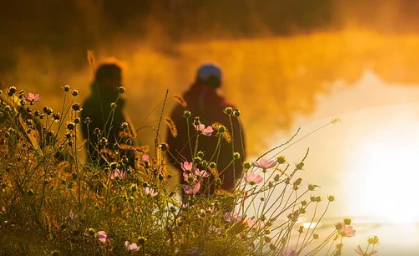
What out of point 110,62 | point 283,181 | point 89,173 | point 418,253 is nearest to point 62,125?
point 89,173

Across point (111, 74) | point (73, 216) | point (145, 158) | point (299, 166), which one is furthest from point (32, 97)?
point (111, 74)

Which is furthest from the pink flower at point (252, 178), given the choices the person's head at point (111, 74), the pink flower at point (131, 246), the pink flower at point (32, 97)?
the person's head at point (111, 74)

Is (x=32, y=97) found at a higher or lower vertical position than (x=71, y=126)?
higher

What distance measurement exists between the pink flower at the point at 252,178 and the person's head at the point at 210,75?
484cm

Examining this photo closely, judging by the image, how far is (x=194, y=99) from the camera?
9062 millimetres

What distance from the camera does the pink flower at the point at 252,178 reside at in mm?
4324

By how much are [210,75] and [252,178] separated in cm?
489

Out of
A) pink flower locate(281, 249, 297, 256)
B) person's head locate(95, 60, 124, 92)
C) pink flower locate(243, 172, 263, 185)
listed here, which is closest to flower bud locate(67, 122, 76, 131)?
pink flower locate(243, 172, 263, 185)

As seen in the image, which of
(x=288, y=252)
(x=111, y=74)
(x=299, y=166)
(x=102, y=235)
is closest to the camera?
(x=102, y=235)

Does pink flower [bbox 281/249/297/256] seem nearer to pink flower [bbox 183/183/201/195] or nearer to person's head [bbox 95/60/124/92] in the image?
pink flower [bbox 183/183/201/195]

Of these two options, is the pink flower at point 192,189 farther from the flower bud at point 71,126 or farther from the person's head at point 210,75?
the person's head at point 210,75

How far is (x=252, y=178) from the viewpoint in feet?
14.2

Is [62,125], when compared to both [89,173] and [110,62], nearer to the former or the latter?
[89,173]

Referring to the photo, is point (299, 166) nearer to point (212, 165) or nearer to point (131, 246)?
point (212, 165)
